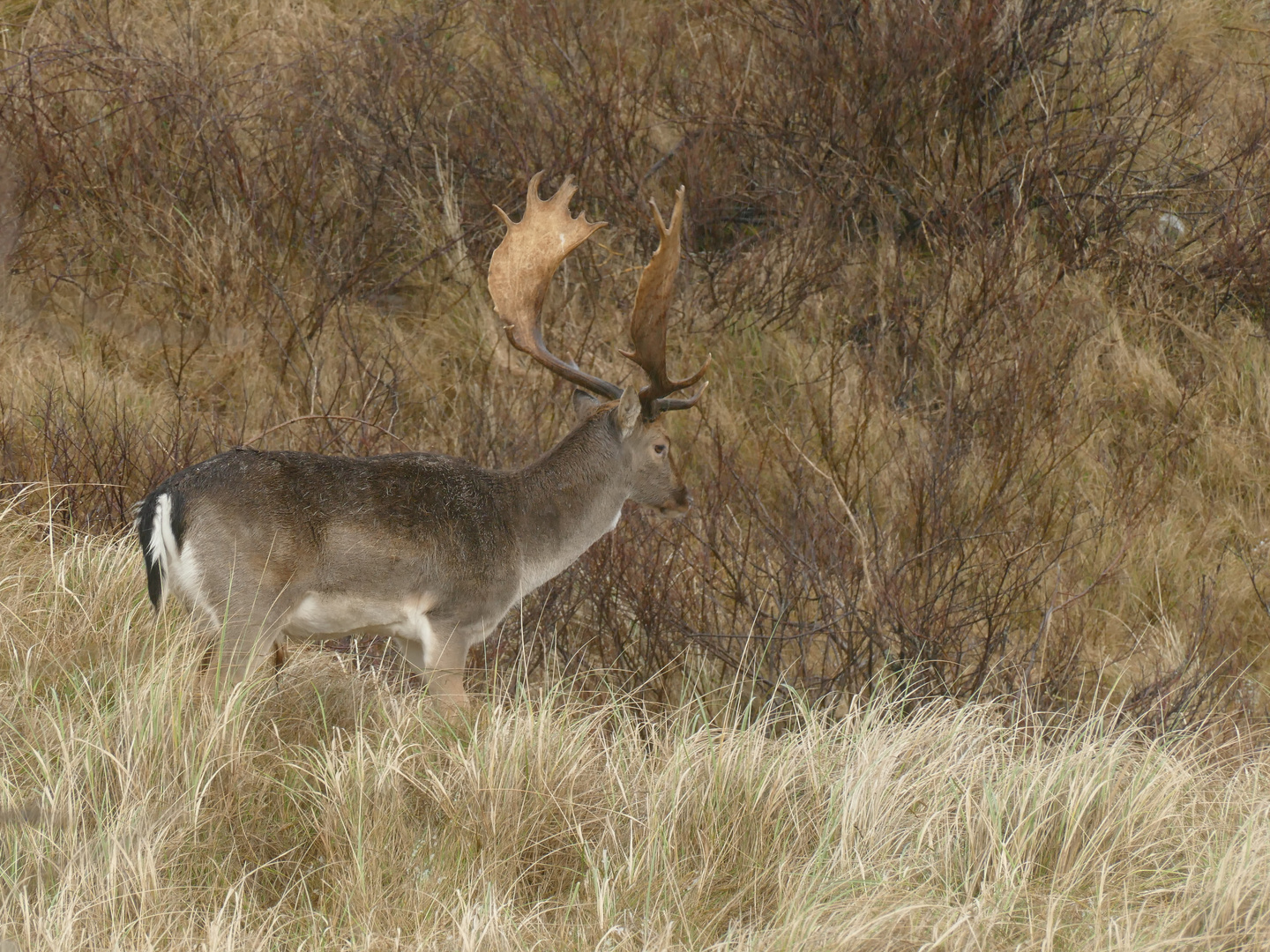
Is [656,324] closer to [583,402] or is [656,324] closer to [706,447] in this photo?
[583,402]

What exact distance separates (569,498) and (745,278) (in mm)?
3783

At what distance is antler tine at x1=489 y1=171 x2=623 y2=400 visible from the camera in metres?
6.05

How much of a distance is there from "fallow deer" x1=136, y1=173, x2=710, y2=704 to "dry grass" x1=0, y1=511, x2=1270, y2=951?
10.6 inches

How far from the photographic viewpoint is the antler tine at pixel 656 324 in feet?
18.1

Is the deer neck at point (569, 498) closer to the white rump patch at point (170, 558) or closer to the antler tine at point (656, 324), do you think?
the antler tine at point (656, 324)

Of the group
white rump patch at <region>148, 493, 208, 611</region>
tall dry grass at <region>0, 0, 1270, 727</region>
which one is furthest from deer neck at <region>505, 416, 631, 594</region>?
white rump patch at <region>148, 493, 208, 611</region>

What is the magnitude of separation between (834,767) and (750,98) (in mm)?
6305

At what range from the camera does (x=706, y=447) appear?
28.0 feet

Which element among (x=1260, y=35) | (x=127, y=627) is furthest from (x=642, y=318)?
(x=1260, y=35)

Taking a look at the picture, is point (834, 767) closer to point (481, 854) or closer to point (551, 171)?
point (481, 854)

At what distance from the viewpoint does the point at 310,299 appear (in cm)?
934

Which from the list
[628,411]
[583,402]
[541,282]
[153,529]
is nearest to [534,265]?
[541,282]

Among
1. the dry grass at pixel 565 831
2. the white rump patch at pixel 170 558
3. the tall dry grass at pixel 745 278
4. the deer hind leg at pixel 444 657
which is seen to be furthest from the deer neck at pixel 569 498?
the white rump patch at pixel 170 558

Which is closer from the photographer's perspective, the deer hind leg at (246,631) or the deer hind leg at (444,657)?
the deer hind leg at (246,631)
